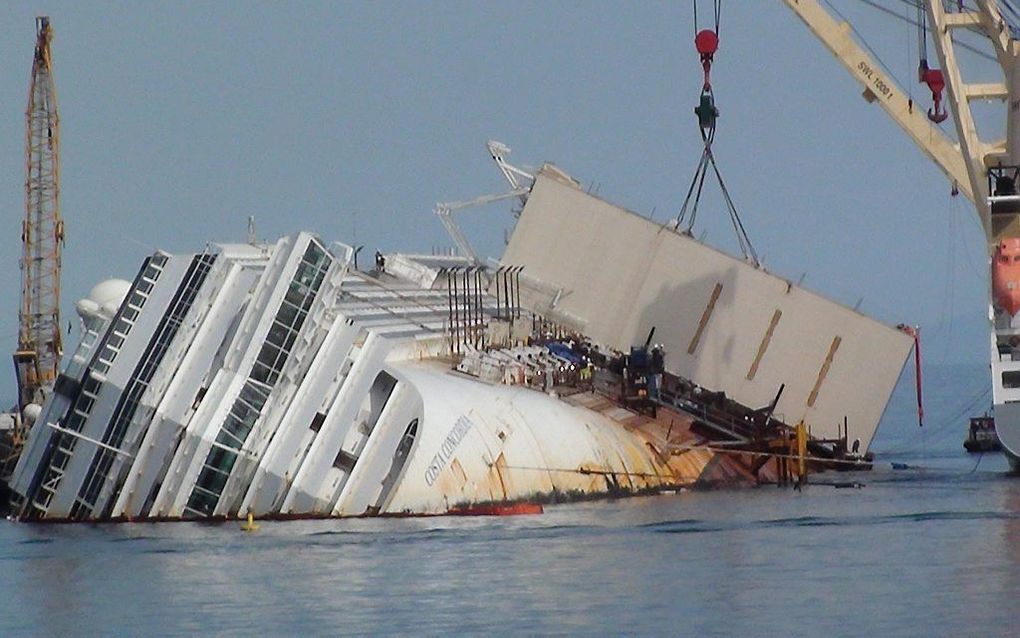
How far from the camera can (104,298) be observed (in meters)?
72.8

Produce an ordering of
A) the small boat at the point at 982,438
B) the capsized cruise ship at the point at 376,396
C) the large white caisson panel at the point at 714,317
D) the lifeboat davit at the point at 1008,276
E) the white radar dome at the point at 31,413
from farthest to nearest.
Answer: the small boat at the point at 982,438 → the large white caisson panel at the point at 714,317 → the lifeboat davit at the point at 1008,276 → the white radar dome at the point at 31,413 → the capsized cruise ship at the point at 376,396

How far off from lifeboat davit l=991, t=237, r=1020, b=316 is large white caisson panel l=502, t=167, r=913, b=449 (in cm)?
797

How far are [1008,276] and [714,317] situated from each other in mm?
14016

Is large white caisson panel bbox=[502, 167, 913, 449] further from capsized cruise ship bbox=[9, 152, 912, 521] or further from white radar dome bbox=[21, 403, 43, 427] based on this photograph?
white radar dome bbox=[21, 403, 43, 427]

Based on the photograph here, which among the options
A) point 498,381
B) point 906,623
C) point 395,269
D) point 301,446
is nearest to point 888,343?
point 498,381

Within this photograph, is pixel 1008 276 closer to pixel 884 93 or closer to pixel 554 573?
pixel 884 93

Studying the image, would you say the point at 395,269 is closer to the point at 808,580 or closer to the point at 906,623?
the point at 808,580

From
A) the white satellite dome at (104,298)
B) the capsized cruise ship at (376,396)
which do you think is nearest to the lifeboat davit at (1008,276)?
the capsized cruise ship at (376,396)

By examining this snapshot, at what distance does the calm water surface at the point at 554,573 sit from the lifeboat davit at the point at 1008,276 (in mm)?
9967

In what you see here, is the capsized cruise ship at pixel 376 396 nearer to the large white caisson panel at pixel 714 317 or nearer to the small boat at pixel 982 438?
the large white caisson panel at pixel 714 317

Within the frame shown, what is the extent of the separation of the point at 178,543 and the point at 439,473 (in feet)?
29.1

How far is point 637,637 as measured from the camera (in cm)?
4609

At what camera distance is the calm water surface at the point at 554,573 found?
1901 inches

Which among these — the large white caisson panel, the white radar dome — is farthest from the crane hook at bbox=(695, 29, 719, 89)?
the white radar dome
